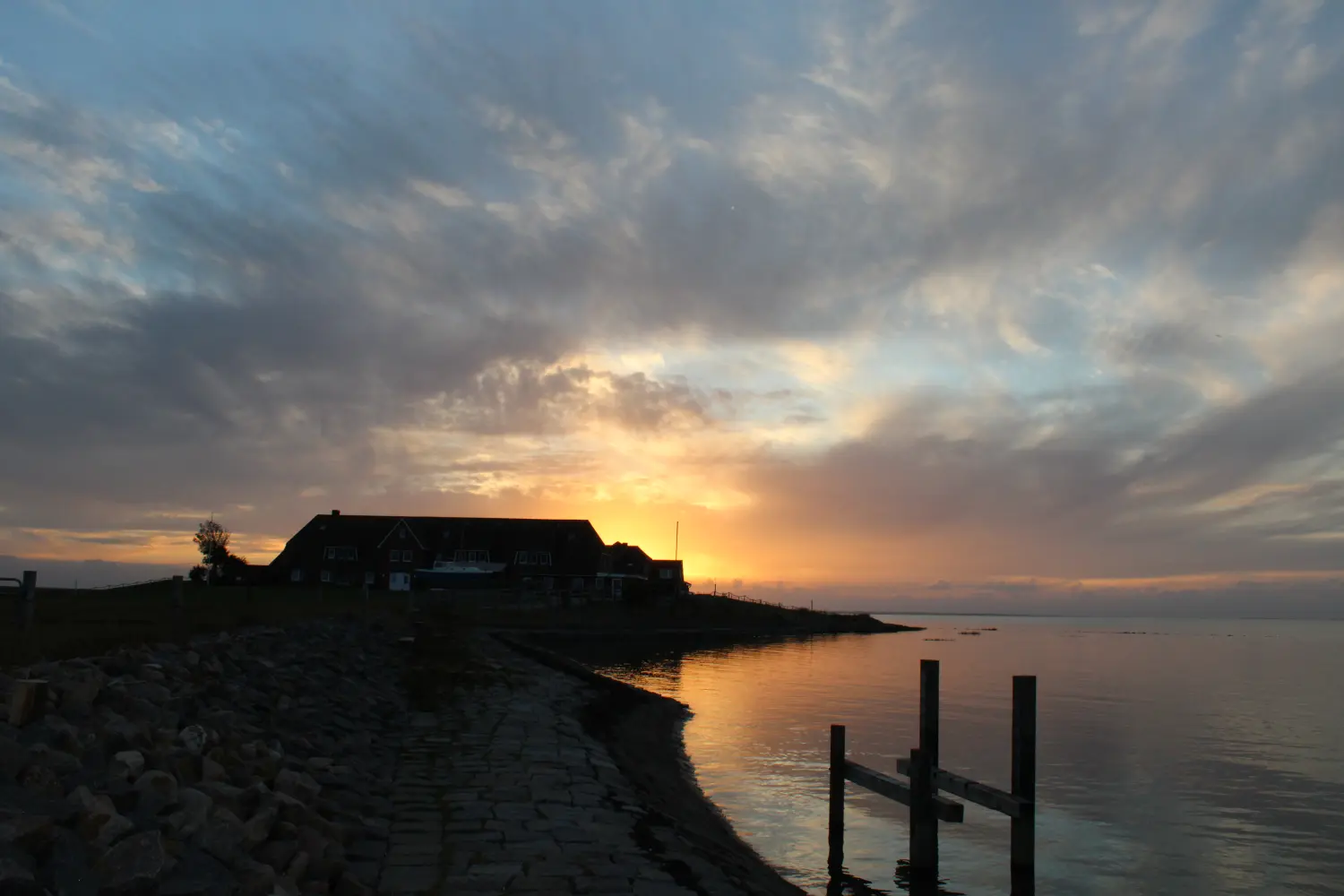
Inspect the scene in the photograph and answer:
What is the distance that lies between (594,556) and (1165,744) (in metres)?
67.8

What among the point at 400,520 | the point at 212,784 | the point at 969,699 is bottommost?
the point at 969,699

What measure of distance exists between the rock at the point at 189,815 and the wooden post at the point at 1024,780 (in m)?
11.6

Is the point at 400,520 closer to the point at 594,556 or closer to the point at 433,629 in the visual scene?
the point at 594,556

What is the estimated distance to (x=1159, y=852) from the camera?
1917cm

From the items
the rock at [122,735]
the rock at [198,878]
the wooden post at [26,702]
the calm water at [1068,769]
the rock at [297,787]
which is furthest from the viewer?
the calm water at [1068,769]

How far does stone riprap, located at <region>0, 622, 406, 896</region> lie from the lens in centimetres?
722

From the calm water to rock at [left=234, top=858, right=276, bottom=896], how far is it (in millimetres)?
10022

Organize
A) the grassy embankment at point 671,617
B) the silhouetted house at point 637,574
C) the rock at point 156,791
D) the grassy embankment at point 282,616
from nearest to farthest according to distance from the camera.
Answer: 1. the rock at point 156,791
2. the grassy embankment at point 282,616
3. the grassy embankment at point 671,617
4. the silhouetted house at point 637,574

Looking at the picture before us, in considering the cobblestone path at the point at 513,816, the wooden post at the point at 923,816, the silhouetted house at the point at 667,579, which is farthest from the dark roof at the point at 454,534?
the wooden post at the point at 923,816

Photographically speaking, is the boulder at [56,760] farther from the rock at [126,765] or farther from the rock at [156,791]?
the rock at [156,791]

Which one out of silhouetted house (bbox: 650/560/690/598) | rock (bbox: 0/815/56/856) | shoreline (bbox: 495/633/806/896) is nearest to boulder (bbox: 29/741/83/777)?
rock (bbox: 0/815/56/856)

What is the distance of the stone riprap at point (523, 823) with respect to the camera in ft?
33.5

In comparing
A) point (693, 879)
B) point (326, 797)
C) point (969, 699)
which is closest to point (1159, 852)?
point (693, 879)

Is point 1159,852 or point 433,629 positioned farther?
point 433,629
